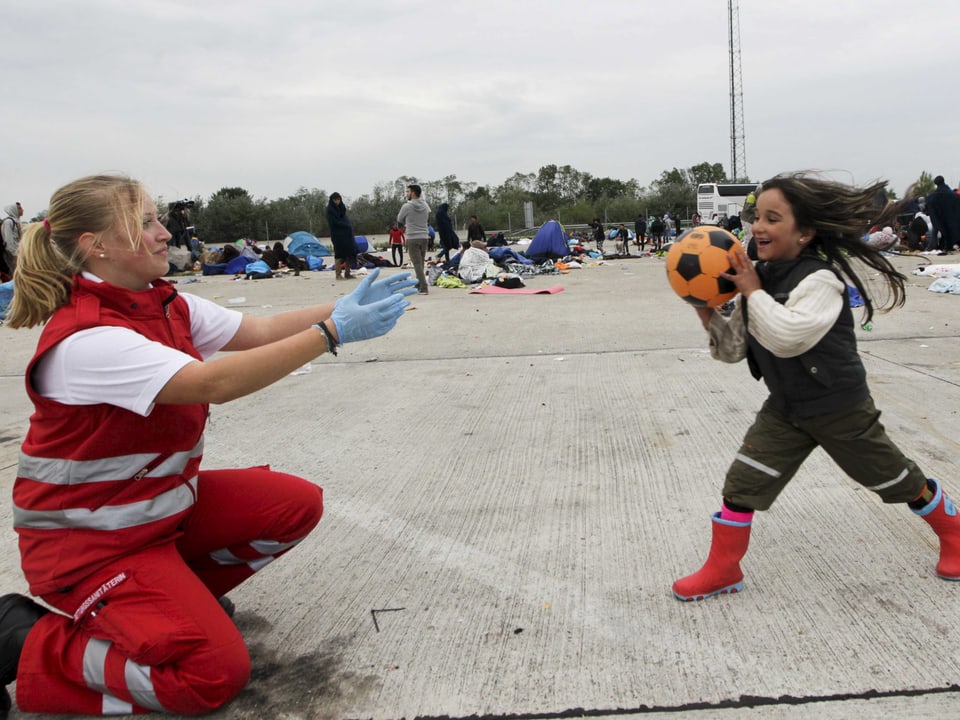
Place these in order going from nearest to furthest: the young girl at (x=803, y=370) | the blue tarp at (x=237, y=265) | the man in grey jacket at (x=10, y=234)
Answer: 1. the young girl at (x=803, y=370)
2. the man in grey jacket at (x=10, y=234)
3. the blue tarp at (x=237, y=265)

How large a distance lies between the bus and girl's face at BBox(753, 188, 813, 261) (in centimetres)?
2955

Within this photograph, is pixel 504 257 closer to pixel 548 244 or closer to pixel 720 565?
pixel 548 244

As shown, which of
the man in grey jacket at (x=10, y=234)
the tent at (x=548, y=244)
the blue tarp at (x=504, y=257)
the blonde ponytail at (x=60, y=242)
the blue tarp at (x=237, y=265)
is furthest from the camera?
the blue tarp at (x=237, y=265)

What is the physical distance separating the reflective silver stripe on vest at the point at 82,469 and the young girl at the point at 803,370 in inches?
64.8

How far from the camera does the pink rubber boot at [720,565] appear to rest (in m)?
2.33

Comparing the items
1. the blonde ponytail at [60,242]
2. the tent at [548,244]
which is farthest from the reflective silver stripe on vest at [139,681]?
the tent at [548,244]

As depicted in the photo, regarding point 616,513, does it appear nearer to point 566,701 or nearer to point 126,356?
point 566,701

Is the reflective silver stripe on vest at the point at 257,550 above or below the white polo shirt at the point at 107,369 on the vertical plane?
below

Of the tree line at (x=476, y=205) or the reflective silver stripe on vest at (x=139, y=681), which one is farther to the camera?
the tree line at (x=476, y=205)

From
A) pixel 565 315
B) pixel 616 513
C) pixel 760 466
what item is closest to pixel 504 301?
pixel 565 315

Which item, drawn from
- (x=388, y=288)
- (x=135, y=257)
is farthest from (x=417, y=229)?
(x=135, y=257)

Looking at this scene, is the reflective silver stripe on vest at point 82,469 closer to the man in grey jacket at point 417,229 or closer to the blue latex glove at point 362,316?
the blue latex glove at point 362,316

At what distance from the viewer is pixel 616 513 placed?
9.95ft

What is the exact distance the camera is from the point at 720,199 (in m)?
31.1
